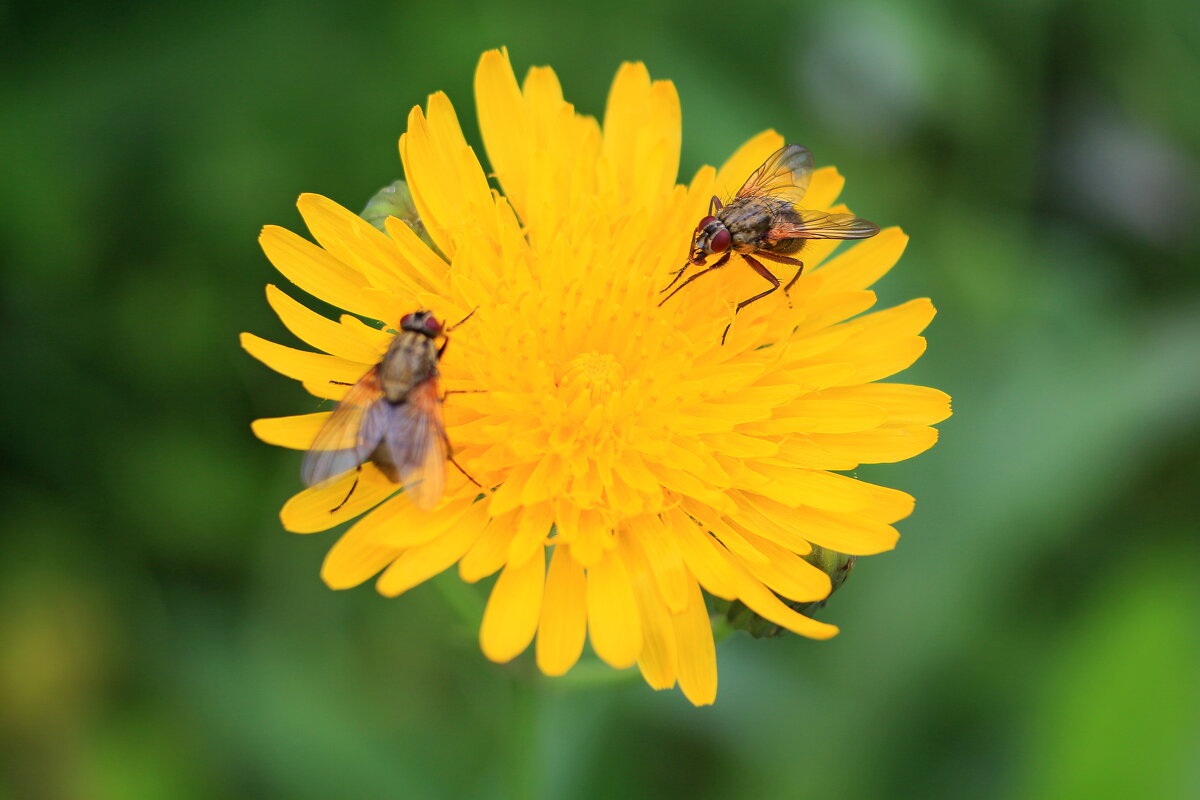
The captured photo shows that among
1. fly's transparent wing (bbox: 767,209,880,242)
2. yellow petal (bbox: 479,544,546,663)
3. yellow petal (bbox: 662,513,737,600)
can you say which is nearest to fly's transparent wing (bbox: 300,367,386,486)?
yellow petal (bbox: 479,544,546,663)

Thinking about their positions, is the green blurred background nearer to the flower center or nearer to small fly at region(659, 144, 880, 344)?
the flower center

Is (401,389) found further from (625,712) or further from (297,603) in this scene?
(625,712)

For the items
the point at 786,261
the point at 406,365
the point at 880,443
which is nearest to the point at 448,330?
the point at 406,365

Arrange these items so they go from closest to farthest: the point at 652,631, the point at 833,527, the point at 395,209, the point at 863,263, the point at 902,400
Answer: the point at 652,631
the point at 833,527
the point at 902,400
the point at 395,209
the point at 863,263

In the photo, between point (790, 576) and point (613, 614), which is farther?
point (790, 576)

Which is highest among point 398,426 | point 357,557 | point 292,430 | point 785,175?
point 785,175

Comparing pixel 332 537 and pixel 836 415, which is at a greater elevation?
pixel 836 415

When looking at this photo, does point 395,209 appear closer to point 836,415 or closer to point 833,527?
point 836,415

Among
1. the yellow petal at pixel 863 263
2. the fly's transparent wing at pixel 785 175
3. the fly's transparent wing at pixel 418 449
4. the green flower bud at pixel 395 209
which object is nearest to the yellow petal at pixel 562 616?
the fly's transparent wing at pixel 418 449
